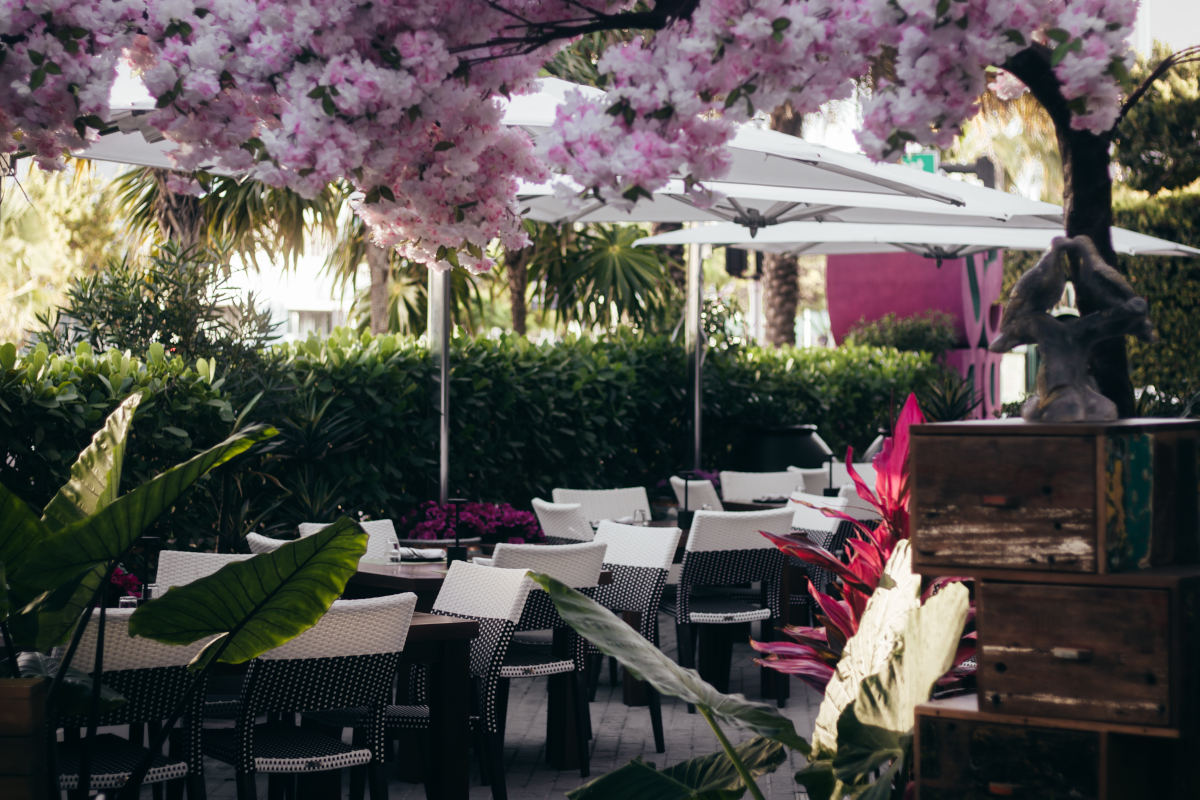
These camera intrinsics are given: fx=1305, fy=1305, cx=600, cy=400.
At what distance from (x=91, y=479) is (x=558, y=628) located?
2.23 meters

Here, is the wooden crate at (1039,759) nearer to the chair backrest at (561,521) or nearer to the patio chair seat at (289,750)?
the patio chair seat at (289,750)

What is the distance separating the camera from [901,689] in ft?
9.08

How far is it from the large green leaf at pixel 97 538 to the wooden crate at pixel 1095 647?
1.76 metres

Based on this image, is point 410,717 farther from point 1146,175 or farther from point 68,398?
Answer: point 1146,175

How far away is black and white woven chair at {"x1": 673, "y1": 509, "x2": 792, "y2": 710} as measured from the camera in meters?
6.20

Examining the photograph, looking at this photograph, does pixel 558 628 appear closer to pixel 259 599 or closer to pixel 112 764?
pixel 112 764

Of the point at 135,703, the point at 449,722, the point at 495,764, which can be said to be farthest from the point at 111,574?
the point at 495,764

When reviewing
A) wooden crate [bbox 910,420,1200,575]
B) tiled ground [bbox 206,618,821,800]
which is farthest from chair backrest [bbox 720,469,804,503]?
wooden crate [bbox 910,420,1200,575]

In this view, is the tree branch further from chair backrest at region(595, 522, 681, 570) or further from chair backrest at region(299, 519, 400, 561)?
chair backrest at region(299, 519, 400, 561)

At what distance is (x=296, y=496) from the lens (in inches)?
279

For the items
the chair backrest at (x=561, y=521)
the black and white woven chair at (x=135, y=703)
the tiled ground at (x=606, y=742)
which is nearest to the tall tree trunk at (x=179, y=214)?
the chair backrest at (x=561, y=521)

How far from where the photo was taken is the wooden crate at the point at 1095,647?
95.5 inches

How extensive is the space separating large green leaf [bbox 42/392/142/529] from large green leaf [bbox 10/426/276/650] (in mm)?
270

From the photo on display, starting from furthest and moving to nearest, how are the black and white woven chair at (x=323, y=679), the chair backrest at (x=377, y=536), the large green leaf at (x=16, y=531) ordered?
the chair backrest at (x=377, y=536)
the black and white woven chair at (x=323, y=679)
the large green leaf at (x=16, y=531)
